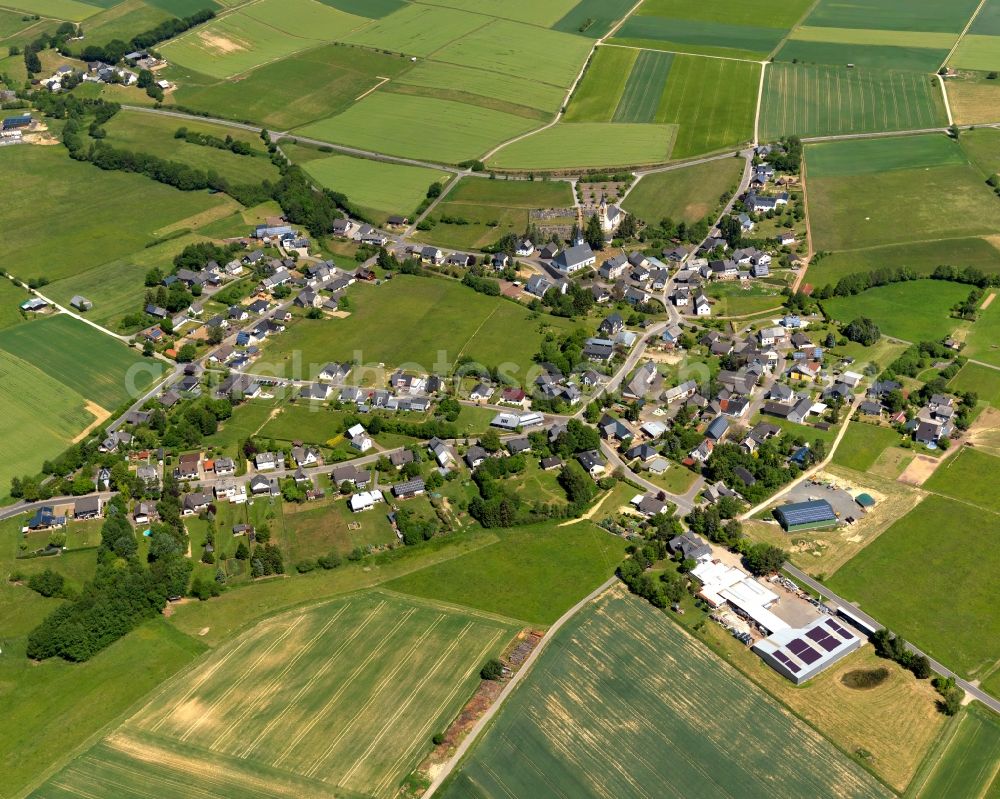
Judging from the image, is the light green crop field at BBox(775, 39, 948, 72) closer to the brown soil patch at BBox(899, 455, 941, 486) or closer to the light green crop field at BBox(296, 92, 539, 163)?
the light green crop field at BBox(296, 92, 539, 163)

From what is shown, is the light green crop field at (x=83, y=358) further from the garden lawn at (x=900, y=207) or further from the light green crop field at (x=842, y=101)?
the light green crop field at (x=842, y=101)

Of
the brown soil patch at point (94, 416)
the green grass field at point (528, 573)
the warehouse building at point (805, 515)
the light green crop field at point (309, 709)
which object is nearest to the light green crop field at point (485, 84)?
the brown soil patch at point (94, 416)

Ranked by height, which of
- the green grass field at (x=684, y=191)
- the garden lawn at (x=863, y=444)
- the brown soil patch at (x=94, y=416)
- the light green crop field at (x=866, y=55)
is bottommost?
the brown soil patch at (x=94, y=416)

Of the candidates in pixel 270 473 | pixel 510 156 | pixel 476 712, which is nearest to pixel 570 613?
pixel 476 712

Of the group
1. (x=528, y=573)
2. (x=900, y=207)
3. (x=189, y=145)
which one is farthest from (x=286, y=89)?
(x=528, y=573)

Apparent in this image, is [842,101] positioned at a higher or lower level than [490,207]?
higher

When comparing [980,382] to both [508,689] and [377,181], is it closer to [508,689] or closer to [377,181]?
[508,689]

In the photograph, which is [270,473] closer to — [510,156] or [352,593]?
[352,593]
